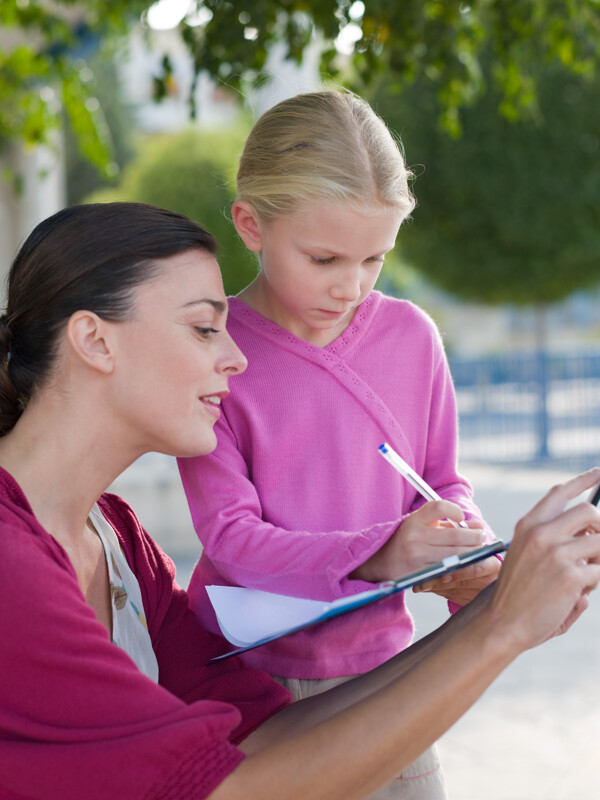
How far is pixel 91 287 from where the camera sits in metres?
1.55

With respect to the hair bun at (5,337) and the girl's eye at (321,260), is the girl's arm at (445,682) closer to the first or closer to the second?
the girl's eye at (321,260)

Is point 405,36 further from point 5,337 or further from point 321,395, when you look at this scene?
point 5,337

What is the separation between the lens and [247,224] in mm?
1865

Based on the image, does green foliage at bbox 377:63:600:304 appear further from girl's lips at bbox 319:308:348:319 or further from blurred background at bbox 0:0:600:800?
girl's lips at bbox 319:308:348:319

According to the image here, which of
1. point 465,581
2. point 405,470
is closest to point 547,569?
point 405,470

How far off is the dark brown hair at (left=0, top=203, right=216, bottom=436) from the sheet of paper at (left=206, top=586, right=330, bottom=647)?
0.44 meters

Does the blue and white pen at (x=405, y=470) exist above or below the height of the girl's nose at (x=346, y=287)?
below

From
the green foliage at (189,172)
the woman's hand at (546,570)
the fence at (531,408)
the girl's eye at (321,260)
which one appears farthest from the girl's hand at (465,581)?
the green foliage at (189,172)

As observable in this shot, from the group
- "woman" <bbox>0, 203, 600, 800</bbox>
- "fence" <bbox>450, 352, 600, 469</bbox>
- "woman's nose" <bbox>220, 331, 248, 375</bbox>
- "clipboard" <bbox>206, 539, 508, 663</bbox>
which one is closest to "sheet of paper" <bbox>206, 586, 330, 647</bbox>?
"clipboard" <bbox>206, 539, 508, 663</bbox>

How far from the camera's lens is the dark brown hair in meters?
1.56

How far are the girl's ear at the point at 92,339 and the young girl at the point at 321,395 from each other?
0.89ft

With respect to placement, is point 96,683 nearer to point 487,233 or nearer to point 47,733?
point 47,733

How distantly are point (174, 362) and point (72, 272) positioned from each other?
203 millimetres

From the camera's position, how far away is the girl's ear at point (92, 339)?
1536 mm
